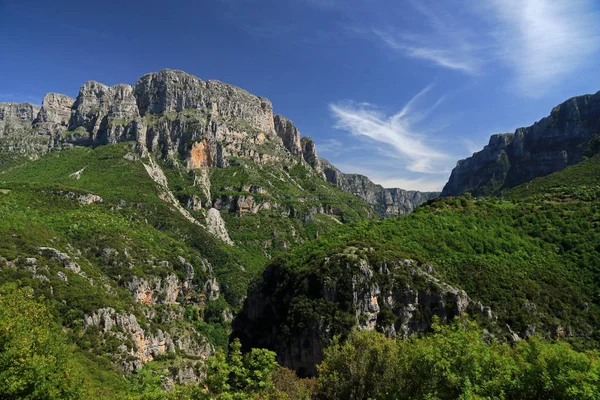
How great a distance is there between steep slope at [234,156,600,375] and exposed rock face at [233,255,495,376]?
0.15 meters

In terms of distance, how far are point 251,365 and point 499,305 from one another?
42.9m

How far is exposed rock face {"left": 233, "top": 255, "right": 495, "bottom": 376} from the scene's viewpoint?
4741 cm

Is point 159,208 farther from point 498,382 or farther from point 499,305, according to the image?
point 498,382

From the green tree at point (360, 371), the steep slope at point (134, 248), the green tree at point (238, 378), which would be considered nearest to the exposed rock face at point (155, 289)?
the steep slope at point (134, 248)

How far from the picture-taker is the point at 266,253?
169m

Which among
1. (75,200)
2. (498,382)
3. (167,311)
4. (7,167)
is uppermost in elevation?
(7,167)

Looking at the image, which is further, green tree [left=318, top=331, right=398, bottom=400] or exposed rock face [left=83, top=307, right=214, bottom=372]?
exposed rock face [left=83, top=307, right=214, bottom=372]

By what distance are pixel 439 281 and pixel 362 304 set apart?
42.6 feet

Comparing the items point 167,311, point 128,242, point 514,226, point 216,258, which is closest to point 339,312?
point 514,226

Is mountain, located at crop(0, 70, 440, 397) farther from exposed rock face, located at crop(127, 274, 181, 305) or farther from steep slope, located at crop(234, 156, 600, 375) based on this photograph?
steep slope, located at crop(234, 156, 600, 375)

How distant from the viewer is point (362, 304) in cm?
4847

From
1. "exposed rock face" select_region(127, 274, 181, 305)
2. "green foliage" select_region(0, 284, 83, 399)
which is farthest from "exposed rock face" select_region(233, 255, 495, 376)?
A: "exposed rock face" select_region(127, 274, 181, 305)

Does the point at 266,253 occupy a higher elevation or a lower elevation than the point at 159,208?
lower

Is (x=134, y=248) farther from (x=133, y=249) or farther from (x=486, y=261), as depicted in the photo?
(x=486, y=261)
